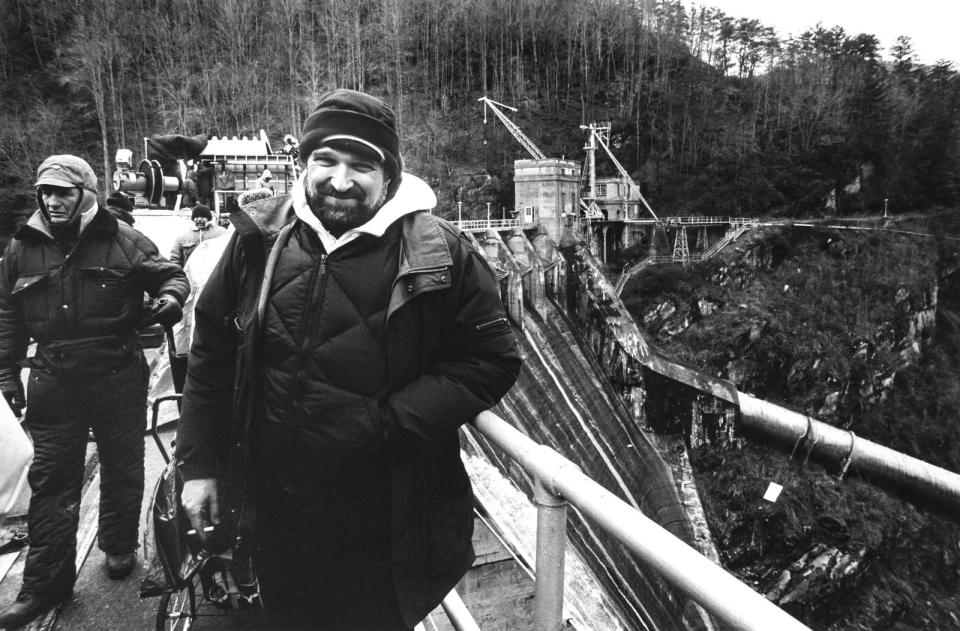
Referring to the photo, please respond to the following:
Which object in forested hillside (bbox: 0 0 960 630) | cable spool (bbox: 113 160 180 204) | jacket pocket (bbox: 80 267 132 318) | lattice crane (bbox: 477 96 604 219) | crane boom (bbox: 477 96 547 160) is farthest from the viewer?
crane boom (bbox: 477 96 547 160)

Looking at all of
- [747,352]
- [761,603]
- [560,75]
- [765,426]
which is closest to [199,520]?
[761,603]

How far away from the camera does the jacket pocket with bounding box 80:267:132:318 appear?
2877 millimetres

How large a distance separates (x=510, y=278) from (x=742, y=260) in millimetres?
17320

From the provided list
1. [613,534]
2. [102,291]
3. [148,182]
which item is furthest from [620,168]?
[613,534]

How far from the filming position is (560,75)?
1699 inches

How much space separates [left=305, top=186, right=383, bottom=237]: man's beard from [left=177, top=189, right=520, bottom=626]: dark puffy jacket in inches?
4.0

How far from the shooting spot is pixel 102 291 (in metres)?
2.90

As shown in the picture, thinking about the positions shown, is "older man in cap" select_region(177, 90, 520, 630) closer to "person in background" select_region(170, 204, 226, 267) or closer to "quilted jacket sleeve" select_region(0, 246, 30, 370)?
"quilted jacket sleeve" select_region(0, 246, 30, 370)

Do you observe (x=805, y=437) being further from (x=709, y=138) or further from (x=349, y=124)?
(x=349, y=124)

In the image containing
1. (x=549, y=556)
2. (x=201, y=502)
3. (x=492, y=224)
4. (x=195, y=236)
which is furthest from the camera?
(x=492, y=224)

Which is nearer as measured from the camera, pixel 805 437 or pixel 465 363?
pixel 465 363

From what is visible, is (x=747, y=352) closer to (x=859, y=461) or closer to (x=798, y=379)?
(x=798, y=379)

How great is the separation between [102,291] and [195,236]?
3.13m

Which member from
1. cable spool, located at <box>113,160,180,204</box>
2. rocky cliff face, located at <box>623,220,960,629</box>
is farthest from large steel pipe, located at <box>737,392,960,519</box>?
cable spool, located at <box>113,160,180,204</box>
